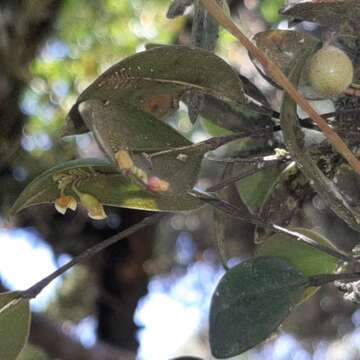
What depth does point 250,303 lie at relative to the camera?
0.61 meters

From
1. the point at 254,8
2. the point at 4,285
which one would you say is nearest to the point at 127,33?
the point at 254,8

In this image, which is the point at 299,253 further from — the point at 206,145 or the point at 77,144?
the point at 77,144

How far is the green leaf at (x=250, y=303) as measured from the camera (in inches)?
23.0

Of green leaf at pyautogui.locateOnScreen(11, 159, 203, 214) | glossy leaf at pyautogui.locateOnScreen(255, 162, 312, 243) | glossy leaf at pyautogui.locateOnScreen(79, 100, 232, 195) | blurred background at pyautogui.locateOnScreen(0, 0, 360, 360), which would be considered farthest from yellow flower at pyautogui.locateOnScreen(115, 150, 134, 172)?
blurred background at pyautogui.locateOnScreen(0, 0, 360, 360)

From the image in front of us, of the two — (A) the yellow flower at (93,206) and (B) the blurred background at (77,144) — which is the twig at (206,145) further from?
(B) the blurred background at (77,144)

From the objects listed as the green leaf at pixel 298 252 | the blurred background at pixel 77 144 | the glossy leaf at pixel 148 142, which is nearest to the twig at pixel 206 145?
the glossy leaf at pixel 148 142

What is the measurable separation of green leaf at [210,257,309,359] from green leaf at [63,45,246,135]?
129 mm

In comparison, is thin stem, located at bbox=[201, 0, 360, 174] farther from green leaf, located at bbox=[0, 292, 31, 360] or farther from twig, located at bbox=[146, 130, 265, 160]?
green leaf, located at bbox=[0, 292, 31, 360]

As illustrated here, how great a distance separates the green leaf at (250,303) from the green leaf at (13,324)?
13cm

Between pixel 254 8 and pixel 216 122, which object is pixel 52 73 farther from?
pixel 216 122

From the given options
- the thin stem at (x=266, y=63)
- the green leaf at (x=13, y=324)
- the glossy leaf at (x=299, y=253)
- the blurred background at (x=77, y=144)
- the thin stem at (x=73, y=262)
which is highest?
the thin stem at (x=266, y=63)

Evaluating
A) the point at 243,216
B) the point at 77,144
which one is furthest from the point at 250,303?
the point at 77,144

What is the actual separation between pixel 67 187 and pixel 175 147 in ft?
0.28

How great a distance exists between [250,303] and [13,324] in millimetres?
165
